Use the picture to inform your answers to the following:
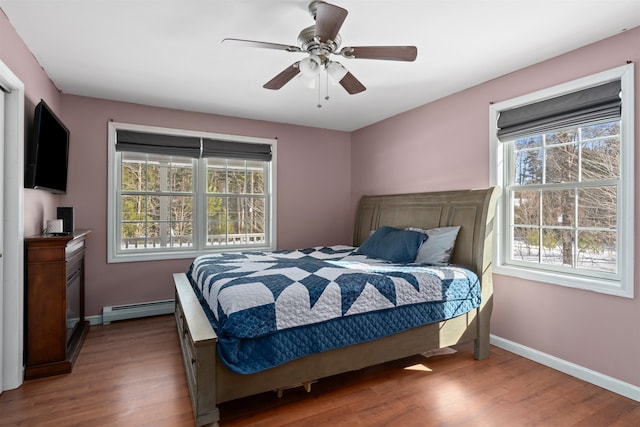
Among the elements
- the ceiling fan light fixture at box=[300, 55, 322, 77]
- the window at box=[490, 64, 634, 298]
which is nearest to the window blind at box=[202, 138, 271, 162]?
the ceiling fan light fixture at box=[300, 55, 322, 77]

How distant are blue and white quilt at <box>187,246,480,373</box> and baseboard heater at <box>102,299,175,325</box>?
4.18ft

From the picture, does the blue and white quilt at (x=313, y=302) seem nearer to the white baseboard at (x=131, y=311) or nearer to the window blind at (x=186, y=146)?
the white baseboard at (x=131, y=311)

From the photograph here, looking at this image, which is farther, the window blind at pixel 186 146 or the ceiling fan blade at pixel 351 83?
the window blind at pixel 186 146

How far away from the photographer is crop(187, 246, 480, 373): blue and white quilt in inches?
78.7

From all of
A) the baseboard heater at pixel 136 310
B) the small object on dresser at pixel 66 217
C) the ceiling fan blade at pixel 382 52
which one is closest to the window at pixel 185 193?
the baseboard heater at pixel 136 310

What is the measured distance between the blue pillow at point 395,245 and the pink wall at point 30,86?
3.01 m

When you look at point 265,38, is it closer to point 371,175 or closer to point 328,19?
point 328,19

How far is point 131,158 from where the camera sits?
4.05 m

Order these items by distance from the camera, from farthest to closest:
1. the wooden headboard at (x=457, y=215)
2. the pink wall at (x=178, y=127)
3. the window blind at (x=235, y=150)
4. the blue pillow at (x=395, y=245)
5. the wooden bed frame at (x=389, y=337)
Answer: the window blind at (x=235, y=150) → the pink wall at (x=178, y=127) → the blue pillow at (x=395, y=245) → the wooden headboard at (x=457, y=215) → the wooden bed frame at (x=389, y=337)

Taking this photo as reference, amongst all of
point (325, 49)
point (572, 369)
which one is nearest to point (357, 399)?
point (572, 369)

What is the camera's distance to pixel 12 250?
7.78ft

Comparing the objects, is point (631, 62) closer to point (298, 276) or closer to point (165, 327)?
point (298, 276)

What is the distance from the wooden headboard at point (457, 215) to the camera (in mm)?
3023

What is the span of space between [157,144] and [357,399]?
3468mm
